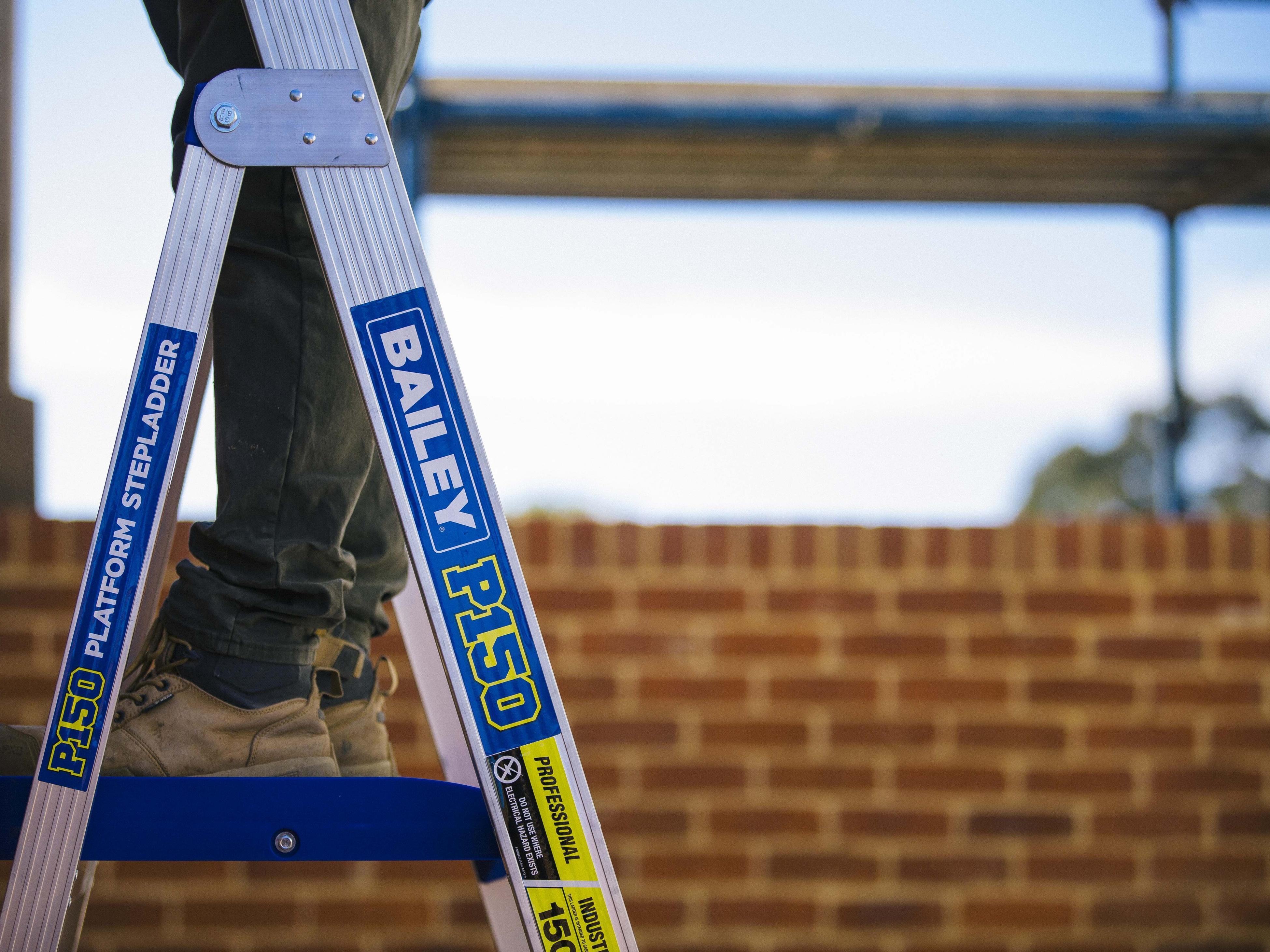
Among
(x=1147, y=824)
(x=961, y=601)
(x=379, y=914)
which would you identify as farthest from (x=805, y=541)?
(x=379, y=914)

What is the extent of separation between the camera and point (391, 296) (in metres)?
0.99

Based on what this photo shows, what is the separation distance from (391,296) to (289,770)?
18.8 inches

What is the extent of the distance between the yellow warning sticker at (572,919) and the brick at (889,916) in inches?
77.7

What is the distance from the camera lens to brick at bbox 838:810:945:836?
2.74 m

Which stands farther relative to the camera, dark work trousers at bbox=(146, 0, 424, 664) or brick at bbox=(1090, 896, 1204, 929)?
brick at bbox=(1090, 896, 1204, 929)

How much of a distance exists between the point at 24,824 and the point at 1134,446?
3214 centimetres

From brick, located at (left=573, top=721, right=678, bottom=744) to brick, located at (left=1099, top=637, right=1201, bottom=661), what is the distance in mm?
1160

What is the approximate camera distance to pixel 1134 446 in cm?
2959

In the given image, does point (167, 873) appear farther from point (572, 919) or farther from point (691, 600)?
point (572, 919)

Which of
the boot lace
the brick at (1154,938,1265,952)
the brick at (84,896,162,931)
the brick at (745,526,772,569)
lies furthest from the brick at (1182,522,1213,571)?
the brick at (84,896,162,931)

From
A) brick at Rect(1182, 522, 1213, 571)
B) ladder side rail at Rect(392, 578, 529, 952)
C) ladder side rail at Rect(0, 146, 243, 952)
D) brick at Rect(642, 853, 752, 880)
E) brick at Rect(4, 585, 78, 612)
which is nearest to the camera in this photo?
ladder side rail at Rect(0, 146, 243, 952)

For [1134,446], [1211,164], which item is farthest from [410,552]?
[1134,446]

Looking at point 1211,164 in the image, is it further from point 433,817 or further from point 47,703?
point 47,703

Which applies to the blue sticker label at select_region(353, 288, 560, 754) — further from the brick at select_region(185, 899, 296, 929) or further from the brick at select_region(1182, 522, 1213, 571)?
the brick at select_region(1182, 522, 1213, 571)
